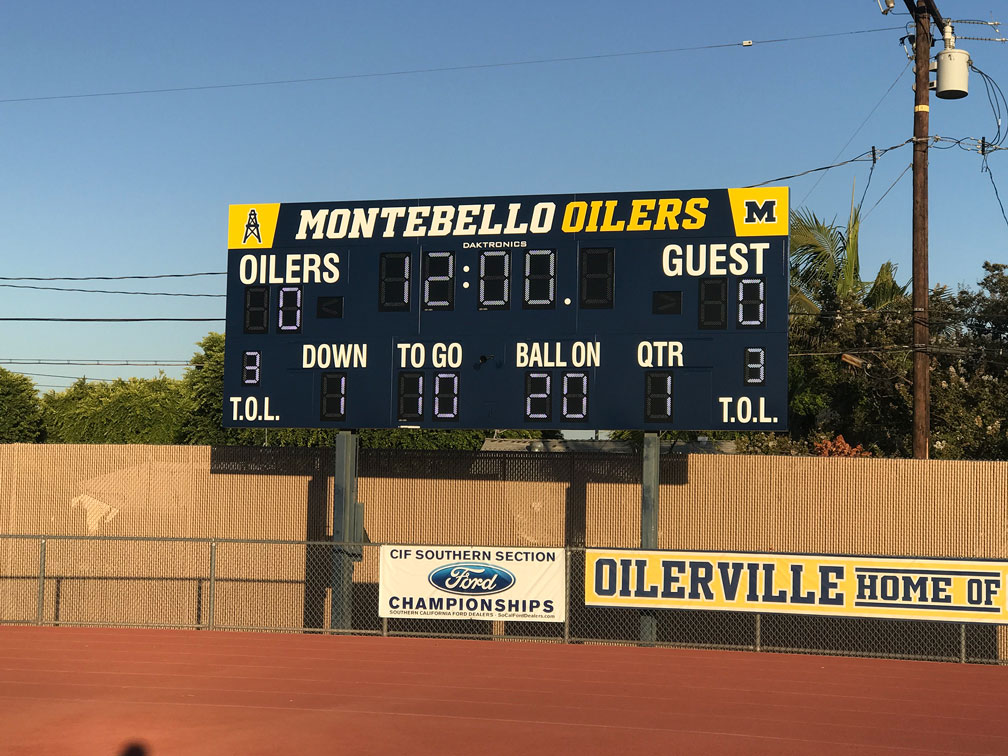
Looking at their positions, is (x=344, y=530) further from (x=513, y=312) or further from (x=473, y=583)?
(x=513, y=312)

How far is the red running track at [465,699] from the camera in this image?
12461mm

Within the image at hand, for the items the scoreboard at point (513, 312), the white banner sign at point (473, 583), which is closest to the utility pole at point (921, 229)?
the scoreboard at point (513, 312)

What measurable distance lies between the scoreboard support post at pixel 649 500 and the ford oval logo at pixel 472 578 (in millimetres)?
2268

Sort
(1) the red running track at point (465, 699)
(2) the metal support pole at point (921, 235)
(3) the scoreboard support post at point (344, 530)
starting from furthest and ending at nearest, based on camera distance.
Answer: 1. (2) the metal support pole at point (921, 235)
2. (3) the scoreboard support post at point (344, 530)
3. (1) the red running track at point (465, 699)

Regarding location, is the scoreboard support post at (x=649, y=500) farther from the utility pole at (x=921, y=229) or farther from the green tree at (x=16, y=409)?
the green tree at (x=16, y=409)

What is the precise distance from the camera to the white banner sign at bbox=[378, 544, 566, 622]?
18266 mm

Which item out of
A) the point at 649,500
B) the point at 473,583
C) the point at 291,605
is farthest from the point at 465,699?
the point at 291,605

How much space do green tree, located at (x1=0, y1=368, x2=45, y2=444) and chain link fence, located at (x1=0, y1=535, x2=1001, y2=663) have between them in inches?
986

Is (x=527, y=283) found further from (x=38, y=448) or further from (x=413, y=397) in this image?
(x=38, y=448)

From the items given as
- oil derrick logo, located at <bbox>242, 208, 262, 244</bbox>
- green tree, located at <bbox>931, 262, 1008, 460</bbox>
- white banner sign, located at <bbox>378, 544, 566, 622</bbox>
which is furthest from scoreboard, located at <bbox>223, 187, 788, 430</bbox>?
green tree, located at <bbox>931, 262, 1008, 460</bbox>

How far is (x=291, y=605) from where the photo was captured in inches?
846

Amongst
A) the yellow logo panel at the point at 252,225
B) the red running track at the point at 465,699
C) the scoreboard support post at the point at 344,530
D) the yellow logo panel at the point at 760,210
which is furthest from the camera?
the scoreboard support post at the point at 344,530

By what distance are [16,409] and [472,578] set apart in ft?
109

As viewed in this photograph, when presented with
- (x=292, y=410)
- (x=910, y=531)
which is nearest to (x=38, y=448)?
(x=292, y=410)
